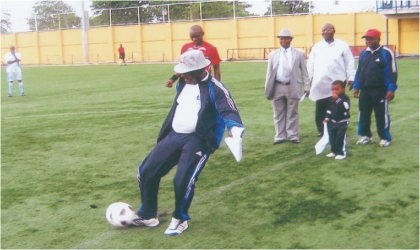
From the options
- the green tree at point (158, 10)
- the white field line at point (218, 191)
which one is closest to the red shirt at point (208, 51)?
the white field line at point (218, 191)

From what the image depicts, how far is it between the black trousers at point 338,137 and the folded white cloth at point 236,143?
360 cm

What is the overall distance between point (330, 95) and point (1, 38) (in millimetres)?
58005

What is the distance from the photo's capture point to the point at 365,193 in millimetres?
6840

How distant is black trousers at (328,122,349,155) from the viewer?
862 centimetres

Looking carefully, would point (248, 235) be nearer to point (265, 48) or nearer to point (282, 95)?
point (282, 95)

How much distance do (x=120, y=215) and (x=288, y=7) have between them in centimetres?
4489

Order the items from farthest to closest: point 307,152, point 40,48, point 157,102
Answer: point 40,48 < point 157,102 < point 307,152

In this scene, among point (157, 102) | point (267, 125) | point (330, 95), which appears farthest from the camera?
point (157, 102)

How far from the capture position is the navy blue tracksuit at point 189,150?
18.5 ft

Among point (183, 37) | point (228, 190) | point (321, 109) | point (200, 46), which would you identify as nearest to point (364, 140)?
point (321, 109)

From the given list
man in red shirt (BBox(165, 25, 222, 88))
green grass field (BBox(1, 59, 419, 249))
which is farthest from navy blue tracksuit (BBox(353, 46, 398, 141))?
man in red shirt (BBox(165, 25, 222, 88))

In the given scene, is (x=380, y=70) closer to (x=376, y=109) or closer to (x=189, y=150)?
(x=376, y=109)

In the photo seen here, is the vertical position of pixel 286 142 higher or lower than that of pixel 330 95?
lower

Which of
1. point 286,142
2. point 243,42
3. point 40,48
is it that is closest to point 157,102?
point 286,142
